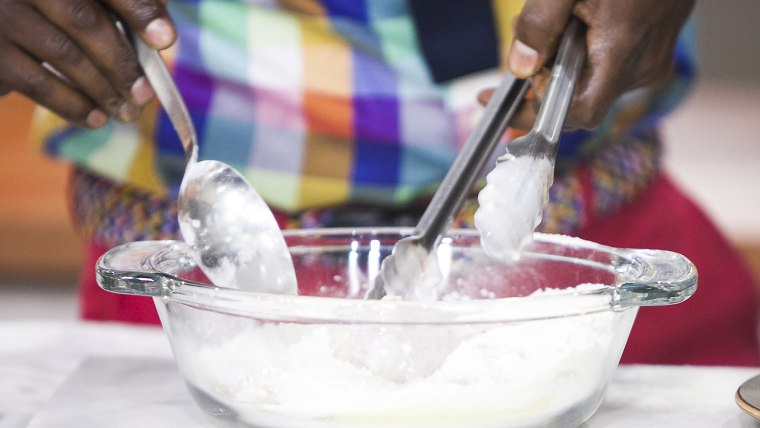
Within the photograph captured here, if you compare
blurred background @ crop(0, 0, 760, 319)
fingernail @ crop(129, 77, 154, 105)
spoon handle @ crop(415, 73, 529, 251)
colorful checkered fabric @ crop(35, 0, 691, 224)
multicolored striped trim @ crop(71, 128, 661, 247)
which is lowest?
blurred background @ crop(0, 0, 760, 319)

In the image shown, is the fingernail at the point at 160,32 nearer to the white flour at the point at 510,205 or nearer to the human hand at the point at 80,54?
the human hand at the point at 80,54

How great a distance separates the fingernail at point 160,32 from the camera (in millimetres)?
452

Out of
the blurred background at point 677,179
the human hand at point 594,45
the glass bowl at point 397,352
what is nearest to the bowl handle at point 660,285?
the glass bowl at point 397,352

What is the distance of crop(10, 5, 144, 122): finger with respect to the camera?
0.48 metres

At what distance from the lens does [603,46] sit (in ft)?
1.44

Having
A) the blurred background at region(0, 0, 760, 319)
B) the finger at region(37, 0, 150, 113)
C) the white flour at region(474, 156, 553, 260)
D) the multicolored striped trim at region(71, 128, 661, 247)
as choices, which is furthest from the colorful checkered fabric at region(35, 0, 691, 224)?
the blurred background at region(0, 0, 760, 319)

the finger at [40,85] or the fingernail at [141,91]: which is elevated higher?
the fingernail at [141,91]

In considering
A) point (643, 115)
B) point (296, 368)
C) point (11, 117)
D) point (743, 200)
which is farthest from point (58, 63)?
point (11, 117)

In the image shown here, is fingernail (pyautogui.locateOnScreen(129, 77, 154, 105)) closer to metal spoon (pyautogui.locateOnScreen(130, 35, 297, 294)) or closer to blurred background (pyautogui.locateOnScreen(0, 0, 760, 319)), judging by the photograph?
metal spoon (pyautogui.locateOnScreen(130, 35, 297, 294))

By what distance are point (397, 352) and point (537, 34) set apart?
179mm

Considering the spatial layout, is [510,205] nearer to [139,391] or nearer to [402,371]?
[402,371]

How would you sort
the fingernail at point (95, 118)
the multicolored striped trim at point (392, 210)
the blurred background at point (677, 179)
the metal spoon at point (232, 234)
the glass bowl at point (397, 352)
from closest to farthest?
the glass bowl at point (397, 352)
the metal spoon at point (232, 234)
the fingernail at point (95, 118)
the multicolored striped trim at point (392, 210)
the blurred background at point (677, 179)

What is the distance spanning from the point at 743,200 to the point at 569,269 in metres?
1.10

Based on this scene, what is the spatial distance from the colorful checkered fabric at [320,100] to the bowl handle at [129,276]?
23 cm
